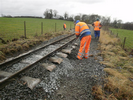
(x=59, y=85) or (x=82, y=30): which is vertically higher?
(x=82, y=30)

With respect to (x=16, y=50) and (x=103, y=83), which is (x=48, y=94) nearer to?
(x=103, y=83)

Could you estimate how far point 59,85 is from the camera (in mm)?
3000

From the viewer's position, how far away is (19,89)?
103 inches

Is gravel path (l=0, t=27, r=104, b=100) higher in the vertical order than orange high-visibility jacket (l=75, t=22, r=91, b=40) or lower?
lower

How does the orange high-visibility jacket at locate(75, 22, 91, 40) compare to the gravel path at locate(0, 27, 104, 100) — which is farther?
the orange high-visibility jacket at locate(75, 22, 91, 40)

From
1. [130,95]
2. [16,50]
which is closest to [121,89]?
[130,95]

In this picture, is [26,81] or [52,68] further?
[52,68]

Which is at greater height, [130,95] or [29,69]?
[29,69]

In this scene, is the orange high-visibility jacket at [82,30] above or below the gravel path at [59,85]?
above

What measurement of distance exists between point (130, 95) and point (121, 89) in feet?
0.83

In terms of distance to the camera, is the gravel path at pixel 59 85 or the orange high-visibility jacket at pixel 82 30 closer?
the gravel path at pixel 59 85

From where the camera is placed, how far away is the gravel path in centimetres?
250

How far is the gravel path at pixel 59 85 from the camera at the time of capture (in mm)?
2501

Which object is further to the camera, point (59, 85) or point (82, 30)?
point (82, 30)
